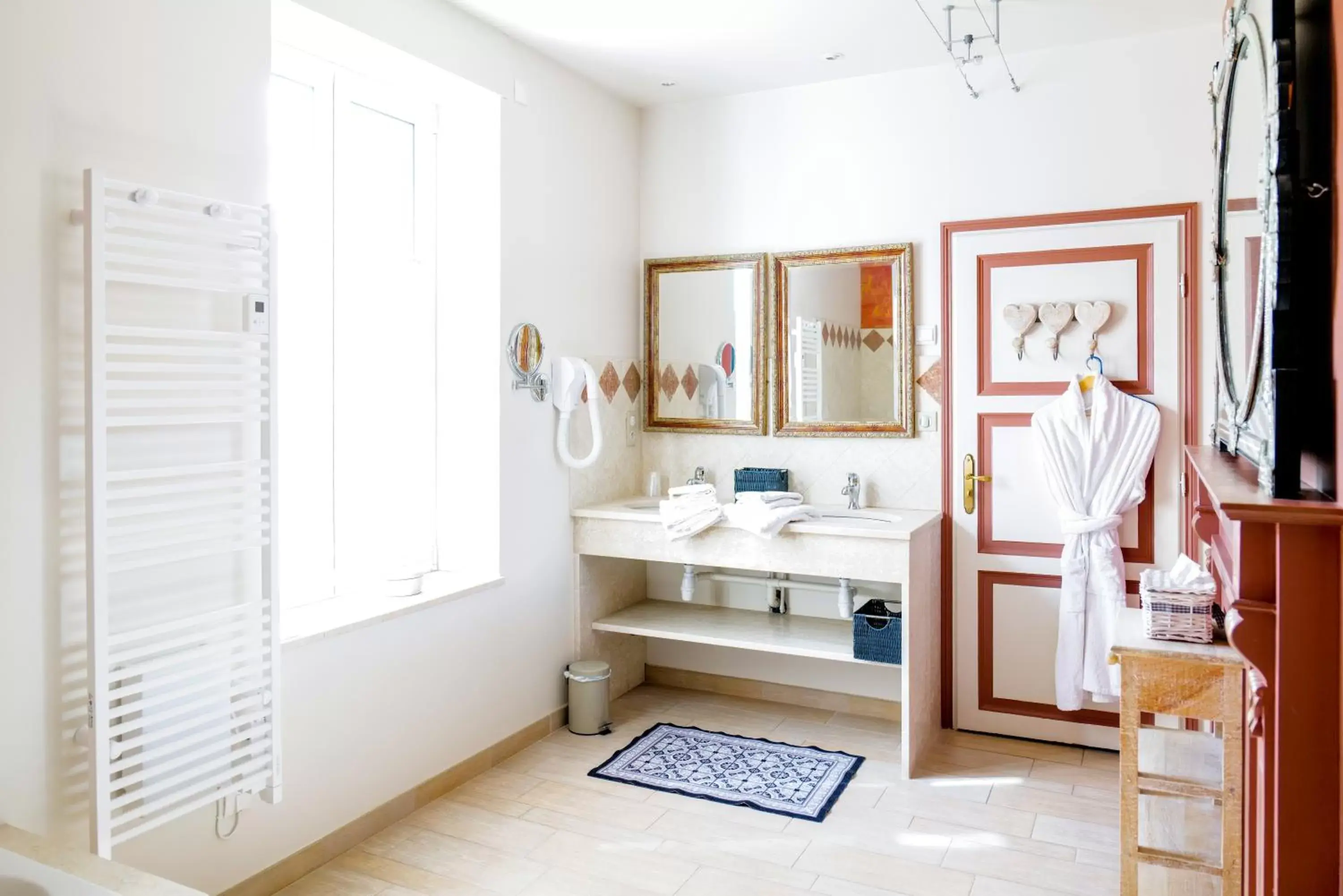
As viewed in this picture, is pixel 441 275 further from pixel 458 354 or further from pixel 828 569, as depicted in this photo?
pixel 828 569

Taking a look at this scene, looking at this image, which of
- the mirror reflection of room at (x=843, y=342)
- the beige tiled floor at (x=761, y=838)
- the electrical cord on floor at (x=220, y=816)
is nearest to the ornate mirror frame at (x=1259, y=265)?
the beige tiled floor at (x=761, y=838)

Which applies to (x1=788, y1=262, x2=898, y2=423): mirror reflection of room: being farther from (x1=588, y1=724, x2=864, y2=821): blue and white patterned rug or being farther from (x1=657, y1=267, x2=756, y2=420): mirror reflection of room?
(x1=588, y1=724, x2=864, y2=821): blue and white patterned rug

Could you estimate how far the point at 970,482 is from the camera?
3.79 meters

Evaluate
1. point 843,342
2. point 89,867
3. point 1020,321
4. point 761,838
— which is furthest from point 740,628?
point 89,867

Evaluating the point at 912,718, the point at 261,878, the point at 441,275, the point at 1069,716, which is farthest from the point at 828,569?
the point at 261,878

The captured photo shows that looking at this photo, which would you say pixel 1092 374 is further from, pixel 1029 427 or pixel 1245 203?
pixel 1245 203

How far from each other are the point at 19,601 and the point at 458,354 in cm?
182

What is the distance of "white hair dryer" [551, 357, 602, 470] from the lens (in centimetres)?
382

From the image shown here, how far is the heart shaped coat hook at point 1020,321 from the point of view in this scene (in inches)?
143

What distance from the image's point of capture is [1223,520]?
1.88 m

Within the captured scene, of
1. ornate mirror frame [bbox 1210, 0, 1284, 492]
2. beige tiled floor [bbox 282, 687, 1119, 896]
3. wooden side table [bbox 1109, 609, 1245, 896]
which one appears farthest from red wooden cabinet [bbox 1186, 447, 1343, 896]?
beige tiled floor [bbox 282, 687, 1119, 896]

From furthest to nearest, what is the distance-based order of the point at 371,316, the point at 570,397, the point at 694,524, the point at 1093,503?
the point at 570,397, the point at 694,524, the point at 1093,503, the point at 371,316

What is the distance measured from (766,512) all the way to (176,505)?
79.7 inches

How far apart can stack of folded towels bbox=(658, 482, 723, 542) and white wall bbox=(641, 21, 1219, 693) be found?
1.91 ft
